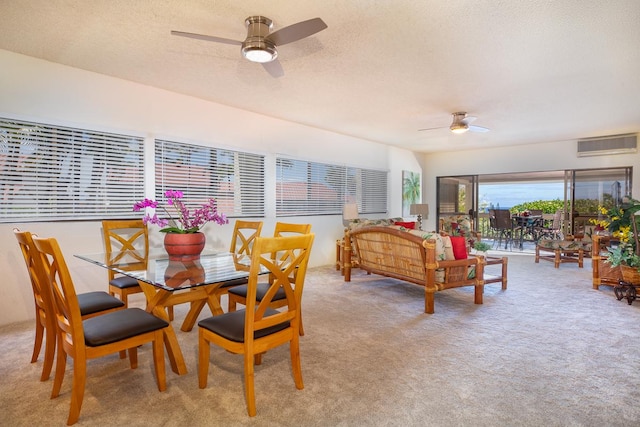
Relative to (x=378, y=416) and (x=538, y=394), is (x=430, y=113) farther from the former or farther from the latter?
(x=378, y=416)

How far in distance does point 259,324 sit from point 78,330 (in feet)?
2.89

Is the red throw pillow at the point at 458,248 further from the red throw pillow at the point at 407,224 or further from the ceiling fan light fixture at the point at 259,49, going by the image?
the ceiling fan light fixture at the point at 259,49

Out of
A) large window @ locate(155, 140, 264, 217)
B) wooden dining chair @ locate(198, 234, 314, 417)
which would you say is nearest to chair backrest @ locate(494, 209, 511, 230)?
large window @ locate(155, 140, 264, 217)

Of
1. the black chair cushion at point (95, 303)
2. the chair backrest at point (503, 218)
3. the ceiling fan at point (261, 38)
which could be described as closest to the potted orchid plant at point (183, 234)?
the black chair cushion at point (95, 303)

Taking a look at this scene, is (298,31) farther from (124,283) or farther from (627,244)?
(627,244)

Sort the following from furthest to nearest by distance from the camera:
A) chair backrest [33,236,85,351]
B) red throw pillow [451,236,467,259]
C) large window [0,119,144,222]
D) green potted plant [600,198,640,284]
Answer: green potted plant [600,198,640,284]
red throw pillow [451,236,467,259]
large window [0,119,144,222]
chair backrest [33,236,85,351]

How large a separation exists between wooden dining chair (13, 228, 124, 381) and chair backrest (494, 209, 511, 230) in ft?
28.1

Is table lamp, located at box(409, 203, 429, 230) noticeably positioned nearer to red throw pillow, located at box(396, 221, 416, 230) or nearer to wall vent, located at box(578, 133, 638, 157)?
red throw pillow, located at box(396, 221, 416, 230)

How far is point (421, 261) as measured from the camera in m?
3.85

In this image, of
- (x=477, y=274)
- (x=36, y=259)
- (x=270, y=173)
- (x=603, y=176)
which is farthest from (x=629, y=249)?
(x=36, y=259)

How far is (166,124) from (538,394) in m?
4.39

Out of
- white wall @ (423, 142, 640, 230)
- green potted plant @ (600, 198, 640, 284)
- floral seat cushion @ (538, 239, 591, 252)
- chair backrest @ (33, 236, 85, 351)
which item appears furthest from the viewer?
white wall @ (423, 142, 640, 230)

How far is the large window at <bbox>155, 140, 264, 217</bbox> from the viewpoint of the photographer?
14.3ft

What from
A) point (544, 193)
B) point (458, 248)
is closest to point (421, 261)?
point (458, 248)
